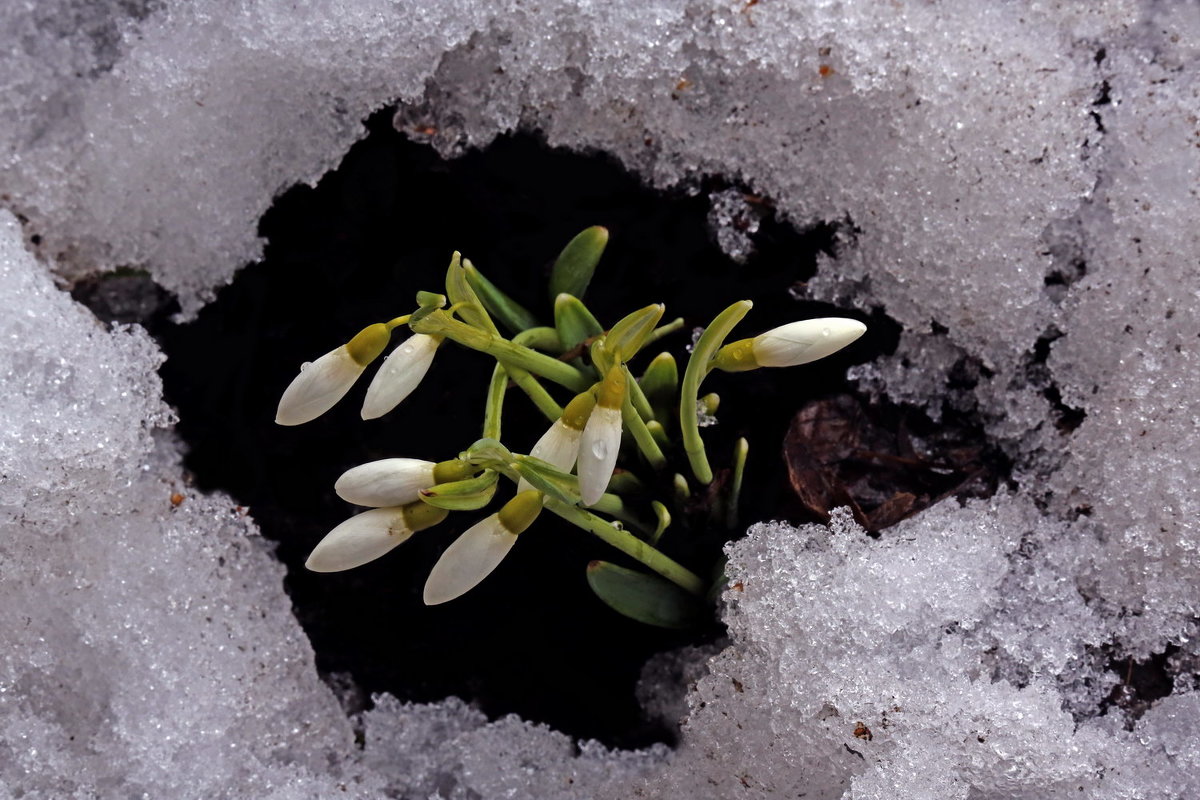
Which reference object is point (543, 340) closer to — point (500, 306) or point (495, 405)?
point (500, 306)

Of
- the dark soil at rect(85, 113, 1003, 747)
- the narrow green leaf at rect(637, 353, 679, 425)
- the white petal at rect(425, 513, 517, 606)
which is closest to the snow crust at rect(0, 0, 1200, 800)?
the dark soil at rect(85, 113, 1003, 747)

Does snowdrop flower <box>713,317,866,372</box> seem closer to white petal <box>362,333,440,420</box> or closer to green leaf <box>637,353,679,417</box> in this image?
green leaf <box>637,353,679,417</box>

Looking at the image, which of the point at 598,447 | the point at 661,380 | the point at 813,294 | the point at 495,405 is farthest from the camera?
the point at 813,294

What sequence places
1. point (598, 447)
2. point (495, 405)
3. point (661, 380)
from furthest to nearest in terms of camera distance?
point (661, 380)
point (495, 405)
point (598, 447)

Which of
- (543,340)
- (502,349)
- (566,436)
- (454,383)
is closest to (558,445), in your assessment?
(566,436)

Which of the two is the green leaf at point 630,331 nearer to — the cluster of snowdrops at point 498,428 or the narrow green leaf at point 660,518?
the cluster of snowdrops at point 498,428

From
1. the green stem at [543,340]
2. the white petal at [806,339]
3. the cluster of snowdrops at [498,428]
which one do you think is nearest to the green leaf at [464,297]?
the cluster of snowdrops at [498,428]
